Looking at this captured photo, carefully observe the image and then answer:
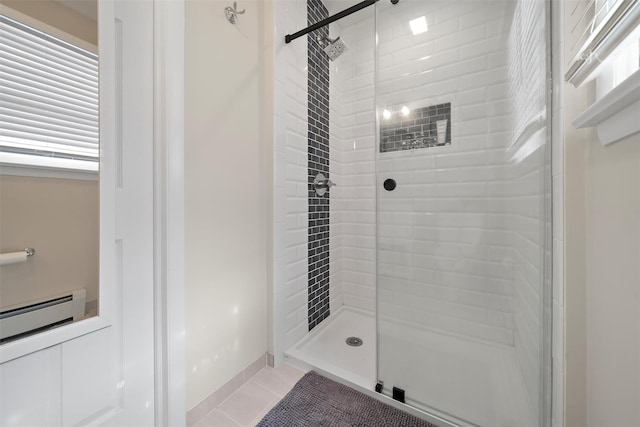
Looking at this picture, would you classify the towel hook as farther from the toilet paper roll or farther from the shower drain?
the shower drain

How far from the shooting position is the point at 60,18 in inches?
28.7

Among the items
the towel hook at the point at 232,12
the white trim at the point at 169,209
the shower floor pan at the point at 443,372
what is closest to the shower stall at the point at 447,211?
the shower floor pan at the point at 443,372

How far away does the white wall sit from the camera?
1.01 metres

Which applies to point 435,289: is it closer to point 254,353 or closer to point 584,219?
point 584,219

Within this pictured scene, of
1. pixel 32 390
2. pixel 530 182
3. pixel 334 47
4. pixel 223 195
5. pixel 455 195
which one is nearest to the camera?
pixel 32 390

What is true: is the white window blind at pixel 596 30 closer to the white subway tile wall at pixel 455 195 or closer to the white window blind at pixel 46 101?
the white subway tile wall at pixel 455 195

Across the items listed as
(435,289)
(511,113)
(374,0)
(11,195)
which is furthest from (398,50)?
(11,195)

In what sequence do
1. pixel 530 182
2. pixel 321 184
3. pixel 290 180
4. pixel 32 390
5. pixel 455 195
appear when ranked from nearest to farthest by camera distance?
1. pixel 32 390
2. pixel 530 182
3. pixel 455 195
4. pixel 290 180
5. pixel 321 184

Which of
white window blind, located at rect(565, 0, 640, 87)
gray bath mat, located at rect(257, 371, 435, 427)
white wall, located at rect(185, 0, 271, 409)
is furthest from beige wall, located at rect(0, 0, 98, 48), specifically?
gray bath mat, located at rect(257, 371, 435, 427)

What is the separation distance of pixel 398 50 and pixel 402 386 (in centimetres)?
168

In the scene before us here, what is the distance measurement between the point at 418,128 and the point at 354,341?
1.36 m

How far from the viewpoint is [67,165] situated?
74cm

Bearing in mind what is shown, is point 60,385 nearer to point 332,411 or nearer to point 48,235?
point 48,235

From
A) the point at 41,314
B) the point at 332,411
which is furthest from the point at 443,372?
the point at 41,314
